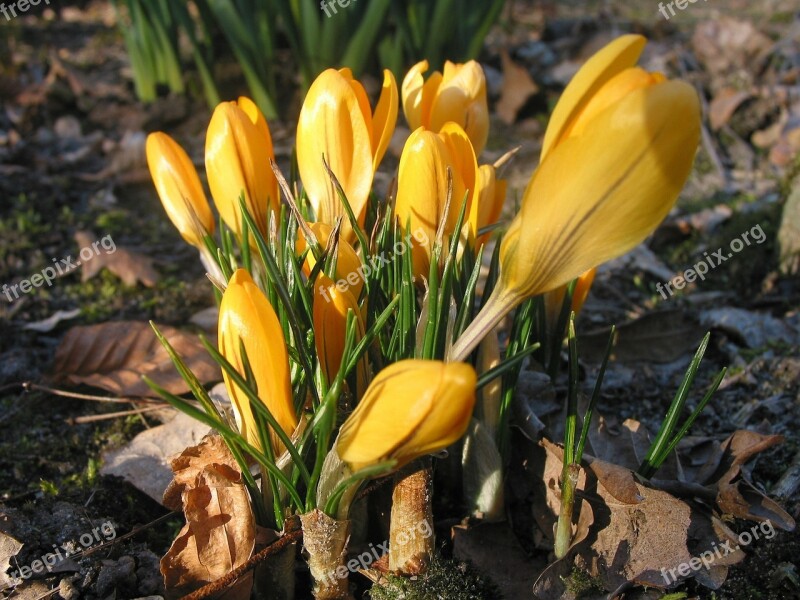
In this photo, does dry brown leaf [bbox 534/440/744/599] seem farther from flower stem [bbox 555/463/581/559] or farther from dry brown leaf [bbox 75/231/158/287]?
dry brown leaf [bbox 75/231/158/287]

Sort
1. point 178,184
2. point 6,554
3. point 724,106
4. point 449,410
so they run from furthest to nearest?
1. point 724,106
2. point 178,184
3. point 6,554
4. point 449,410

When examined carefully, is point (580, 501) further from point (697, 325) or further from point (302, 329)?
point (697, 325)

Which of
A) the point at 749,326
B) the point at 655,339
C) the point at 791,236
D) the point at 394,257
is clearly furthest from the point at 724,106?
the point at 394,257

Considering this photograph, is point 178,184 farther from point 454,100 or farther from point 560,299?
point 560,299

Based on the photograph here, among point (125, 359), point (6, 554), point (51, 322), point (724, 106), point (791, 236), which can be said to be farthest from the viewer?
point (724, 106)

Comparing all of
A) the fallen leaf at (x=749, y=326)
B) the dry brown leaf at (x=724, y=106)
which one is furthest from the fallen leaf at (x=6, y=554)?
the dry brown leaf at (x=724, y=106)

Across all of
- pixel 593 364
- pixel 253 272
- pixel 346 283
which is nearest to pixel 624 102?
pixel 346 283

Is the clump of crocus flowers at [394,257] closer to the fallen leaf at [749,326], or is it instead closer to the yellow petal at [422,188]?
the yellow petal at [422,188]
